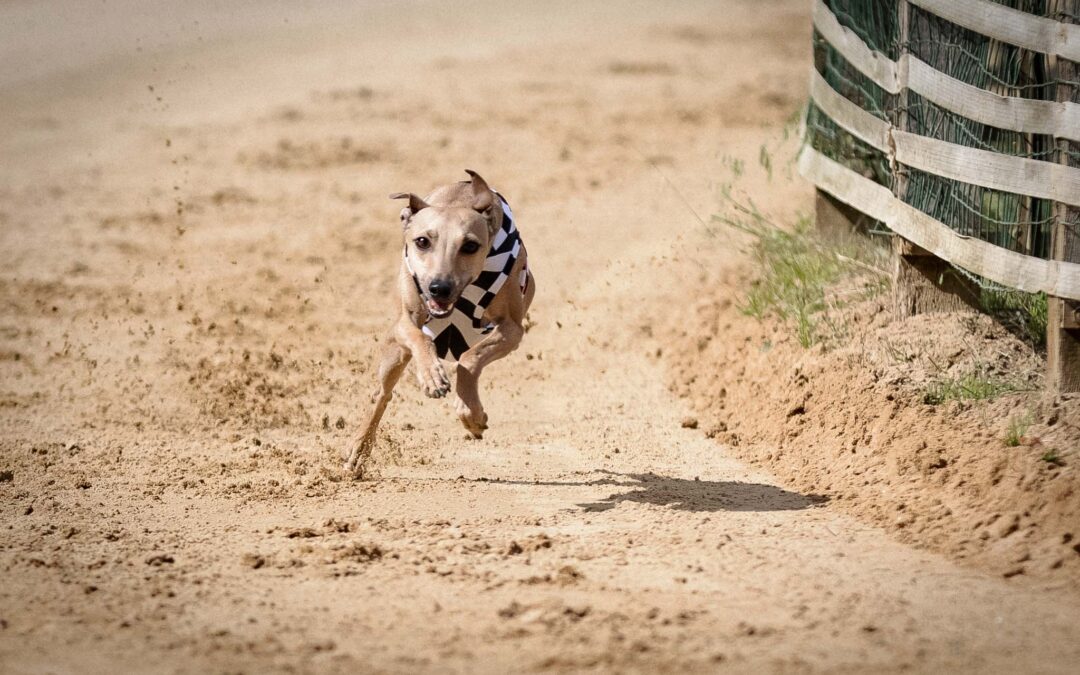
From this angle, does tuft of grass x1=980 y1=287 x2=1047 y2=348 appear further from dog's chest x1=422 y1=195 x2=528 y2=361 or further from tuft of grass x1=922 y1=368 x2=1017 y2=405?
dog's chest x1=422 y1=195 x2=528 y2=361

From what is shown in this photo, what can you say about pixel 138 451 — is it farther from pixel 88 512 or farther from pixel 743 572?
pixel 743 572

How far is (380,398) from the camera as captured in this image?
6.23 meters

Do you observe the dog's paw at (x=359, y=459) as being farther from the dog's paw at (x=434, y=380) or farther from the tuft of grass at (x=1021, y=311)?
the tuft of grass at (x=1021, y=311)

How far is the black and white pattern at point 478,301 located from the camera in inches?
228

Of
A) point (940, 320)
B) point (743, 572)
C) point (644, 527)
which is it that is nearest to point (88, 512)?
point (644, 527)

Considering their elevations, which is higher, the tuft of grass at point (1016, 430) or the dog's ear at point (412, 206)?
the dog's ear at point (412, 206)

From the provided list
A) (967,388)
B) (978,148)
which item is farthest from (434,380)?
(978,148)

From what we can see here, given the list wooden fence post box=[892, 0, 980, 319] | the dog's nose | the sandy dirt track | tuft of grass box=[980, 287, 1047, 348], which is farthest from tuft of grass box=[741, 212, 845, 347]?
the dog's nose

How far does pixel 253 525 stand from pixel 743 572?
211cm

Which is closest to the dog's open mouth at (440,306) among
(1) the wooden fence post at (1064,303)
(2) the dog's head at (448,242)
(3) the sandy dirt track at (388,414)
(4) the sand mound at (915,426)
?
(2) the dog's head at (448,242)

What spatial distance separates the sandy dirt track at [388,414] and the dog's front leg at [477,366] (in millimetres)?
437

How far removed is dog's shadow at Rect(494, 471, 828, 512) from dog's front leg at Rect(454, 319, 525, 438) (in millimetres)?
640

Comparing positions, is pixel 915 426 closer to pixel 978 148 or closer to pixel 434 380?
pixel 978 148

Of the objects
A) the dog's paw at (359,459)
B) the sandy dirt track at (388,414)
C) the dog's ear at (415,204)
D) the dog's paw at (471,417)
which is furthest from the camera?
the dog's paw at (359,459)
